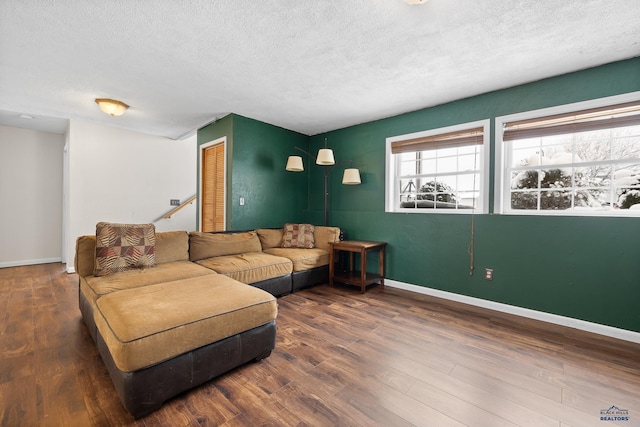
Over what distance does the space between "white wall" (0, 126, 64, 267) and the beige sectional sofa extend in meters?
3.73

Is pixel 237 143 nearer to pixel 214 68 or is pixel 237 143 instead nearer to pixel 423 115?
pixel 214 68

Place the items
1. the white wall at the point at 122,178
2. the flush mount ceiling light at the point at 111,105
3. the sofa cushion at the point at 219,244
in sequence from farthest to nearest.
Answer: the white wall at the point at 122,178
the flush mount ceiling light at the point at 111,105
the sofa cushion at the point at 219,244

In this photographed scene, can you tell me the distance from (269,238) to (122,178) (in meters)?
3.20

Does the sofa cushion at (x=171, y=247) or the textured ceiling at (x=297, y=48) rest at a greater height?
the textured ceiling at (x=297, y=48)

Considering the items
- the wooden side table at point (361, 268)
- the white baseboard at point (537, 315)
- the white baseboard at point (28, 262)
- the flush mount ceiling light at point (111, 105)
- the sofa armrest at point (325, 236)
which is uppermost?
the flush mount ceiling light at point (111, 105)

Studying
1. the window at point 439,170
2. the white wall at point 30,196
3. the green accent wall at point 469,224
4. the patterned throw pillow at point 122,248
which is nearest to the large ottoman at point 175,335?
the patterned throw pillow at point 122,248

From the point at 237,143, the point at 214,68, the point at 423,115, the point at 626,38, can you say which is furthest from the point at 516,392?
the point at 237,143

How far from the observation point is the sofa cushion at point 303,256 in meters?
3.52

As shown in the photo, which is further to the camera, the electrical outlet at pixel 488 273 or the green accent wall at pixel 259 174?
the green accent wall at pixel 259 174

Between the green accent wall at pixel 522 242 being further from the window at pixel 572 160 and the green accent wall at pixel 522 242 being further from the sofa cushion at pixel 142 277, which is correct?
the sofa cushion at pixel 142 277

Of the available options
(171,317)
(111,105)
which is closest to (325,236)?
(171,317)

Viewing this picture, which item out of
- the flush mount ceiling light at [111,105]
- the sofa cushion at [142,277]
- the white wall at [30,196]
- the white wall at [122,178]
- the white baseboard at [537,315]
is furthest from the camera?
the white wall at [30,196]

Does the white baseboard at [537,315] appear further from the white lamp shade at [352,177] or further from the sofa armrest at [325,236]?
the white lamp shade at [352,177]

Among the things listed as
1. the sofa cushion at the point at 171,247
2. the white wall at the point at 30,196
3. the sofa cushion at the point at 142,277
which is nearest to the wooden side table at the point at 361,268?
the sofa cushion at the point at 142,277
